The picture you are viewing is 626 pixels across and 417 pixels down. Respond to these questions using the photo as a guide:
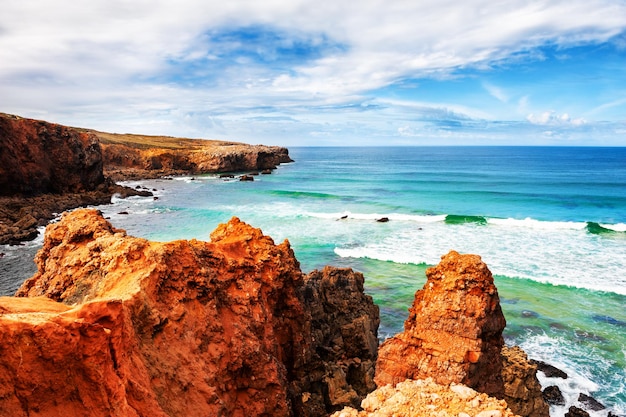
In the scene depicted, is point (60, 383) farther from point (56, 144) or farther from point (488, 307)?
point (56, 144)

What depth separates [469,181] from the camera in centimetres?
8275

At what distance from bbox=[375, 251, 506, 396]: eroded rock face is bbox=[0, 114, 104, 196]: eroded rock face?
156 feet

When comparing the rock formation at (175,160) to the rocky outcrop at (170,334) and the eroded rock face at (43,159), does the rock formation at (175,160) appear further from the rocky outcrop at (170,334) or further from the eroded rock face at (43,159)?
the rocky outcrop at (170,334)

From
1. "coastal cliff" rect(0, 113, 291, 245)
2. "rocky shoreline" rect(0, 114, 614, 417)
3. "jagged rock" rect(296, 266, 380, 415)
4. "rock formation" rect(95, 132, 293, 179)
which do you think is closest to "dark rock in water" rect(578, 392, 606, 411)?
"rocky shoreline" rect(0, 114, 614, 417)

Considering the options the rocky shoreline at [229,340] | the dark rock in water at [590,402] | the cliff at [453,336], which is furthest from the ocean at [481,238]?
the cliff at [453,336]

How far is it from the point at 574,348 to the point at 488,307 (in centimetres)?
1293

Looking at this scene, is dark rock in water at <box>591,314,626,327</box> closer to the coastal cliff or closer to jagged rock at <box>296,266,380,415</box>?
jagged rock at <box>296,266,380,415</box>

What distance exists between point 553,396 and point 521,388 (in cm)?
453

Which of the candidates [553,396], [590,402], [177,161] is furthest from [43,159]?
[177,161]

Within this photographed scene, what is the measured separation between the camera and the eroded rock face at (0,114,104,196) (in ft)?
144

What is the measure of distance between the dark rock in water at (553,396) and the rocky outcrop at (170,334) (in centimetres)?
651

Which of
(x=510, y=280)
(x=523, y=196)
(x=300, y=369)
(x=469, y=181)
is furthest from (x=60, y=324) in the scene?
(x=469, y=181)

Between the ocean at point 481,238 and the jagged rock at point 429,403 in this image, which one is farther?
the ocean at point 481,238

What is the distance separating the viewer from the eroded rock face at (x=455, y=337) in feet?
29.1
